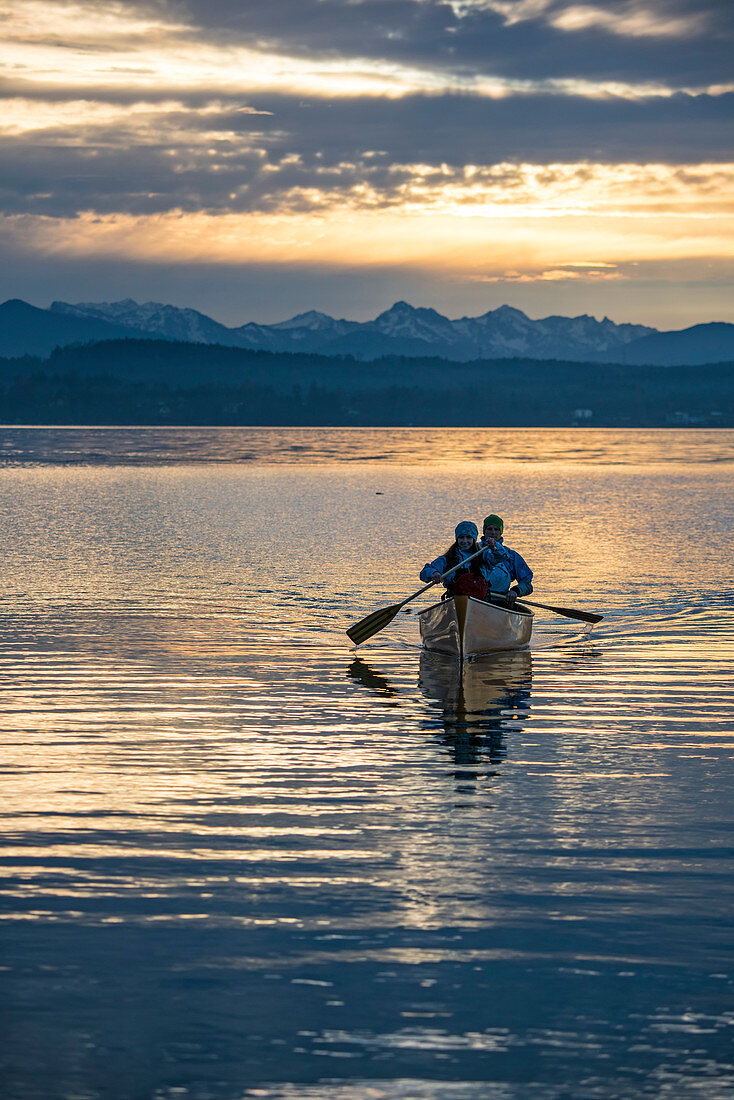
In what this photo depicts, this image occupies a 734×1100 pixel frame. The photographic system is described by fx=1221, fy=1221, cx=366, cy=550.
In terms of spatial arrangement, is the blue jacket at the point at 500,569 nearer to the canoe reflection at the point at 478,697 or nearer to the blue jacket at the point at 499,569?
the blue jacket at the point at 499,569

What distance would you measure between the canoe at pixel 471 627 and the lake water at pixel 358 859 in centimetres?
40

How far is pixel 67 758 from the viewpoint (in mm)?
12062

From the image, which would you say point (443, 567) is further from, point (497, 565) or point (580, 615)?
point (580, 615)

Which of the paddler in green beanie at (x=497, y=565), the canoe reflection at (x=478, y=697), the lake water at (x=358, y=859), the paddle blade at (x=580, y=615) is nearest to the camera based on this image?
the lake water at (x=358, y=859)

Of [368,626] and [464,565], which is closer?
[464,565]

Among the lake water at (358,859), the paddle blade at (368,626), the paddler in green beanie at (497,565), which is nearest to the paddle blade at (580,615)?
the lake water at (358,859)

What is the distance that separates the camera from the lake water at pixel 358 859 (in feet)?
20.9

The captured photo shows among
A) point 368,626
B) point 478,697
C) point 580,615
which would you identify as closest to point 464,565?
point 368,626

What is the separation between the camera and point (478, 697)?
53.4 feet

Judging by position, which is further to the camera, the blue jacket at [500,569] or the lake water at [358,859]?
the blue jacket at [500,569]

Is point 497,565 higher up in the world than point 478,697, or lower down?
higher up

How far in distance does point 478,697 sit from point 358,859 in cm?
726

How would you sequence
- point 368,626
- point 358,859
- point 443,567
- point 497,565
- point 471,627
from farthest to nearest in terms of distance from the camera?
1. point 368,626
2. point 497,565
3. point 443,567
4. point 471,627
5. point 358,859

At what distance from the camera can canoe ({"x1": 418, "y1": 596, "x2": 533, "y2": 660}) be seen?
60.4 feet
